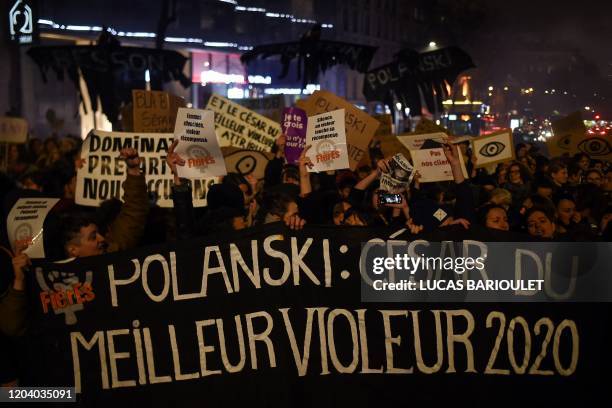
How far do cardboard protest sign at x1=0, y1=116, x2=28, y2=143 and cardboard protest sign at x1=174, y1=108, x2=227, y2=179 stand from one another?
6109mm

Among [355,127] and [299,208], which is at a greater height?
[355,127]

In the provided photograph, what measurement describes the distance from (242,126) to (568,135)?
489 cm

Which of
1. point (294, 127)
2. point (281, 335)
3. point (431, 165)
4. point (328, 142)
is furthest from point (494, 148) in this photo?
point (281, 335)

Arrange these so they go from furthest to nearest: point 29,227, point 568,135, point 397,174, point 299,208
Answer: point 568,135 < point 299,208 < point 397,174 < point 29,227

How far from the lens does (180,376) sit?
4.33m

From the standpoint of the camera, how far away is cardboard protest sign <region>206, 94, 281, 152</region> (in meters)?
9.80

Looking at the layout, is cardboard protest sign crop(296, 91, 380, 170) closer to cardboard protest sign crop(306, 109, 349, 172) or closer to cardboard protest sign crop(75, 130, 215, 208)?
cardboard protest sign crop(306, 109, 349, 172)

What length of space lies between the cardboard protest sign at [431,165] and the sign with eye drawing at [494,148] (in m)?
2.69

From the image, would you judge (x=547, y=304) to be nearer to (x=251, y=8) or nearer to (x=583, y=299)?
A: (x=583, y=299)

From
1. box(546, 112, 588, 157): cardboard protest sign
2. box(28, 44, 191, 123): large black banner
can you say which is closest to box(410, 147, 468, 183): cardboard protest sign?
box(546, 112, 588, 157): cardboard protest sign

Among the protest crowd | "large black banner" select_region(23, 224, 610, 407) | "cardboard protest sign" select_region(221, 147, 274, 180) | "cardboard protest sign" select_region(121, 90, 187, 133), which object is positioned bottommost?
"large black banner" select_region(23, 224, 610, 407)

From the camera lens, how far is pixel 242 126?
9828 millimetres

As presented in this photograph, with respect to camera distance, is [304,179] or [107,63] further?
[107,63]

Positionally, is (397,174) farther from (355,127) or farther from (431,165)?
(355,127)
